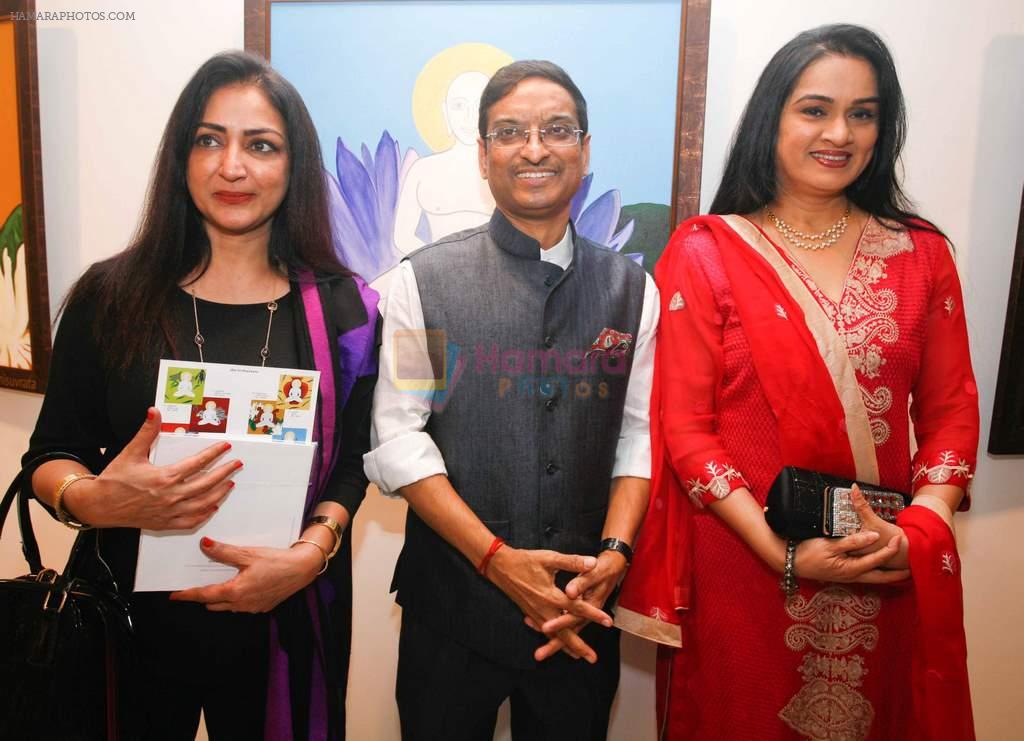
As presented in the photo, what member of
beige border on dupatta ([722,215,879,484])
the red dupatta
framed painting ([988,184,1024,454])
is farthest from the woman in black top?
framed painting ([988,184,1024,454])

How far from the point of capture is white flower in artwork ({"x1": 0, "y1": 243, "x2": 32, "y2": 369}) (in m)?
2.09

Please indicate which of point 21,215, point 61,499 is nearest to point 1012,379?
point 61,499

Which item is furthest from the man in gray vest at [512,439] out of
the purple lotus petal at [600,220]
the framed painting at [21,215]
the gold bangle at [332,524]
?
the framed painting at [21,215]

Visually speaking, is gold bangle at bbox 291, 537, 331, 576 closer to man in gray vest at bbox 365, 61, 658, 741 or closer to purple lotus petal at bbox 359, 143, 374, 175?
man in gray vest at bbox 365, 61, 658, 741

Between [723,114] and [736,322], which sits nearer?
[736,322]

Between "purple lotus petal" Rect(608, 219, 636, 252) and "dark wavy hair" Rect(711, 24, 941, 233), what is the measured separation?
13.6 inches

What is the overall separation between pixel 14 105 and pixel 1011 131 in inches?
106

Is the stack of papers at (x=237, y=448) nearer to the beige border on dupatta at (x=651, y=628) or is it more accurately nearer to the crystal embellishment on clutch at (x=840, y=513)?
the beige border on dupatta at (x=651, y=628)

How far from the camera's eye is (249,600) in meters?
1.21

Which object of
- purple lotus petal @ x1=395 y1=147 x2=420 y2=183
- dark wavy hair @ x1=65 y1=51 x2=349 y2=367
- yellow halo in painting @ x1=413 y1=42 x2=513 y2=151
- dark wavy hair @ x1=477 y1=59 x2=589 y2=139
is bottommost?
dark wavy hair @ x1=65 y1=51 x2=349 y2=367

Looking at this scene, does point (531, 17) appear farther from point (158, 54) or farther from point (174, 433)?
point (174, 433)

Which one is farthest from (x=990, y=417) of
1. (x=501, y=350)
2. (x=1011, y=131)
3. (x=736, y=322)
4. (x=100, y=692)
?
(x=100, y=692)

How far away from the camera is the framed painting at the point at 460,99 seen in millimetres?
1750

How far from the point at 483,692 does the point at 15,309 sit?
71.0 inches
